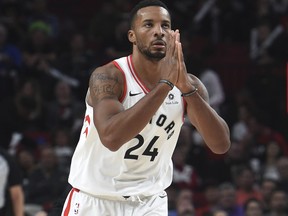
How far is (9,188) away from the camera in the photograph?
8.26 meters

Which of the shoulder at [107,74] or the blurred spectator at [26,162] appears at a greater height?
the shoulder at [107,74]

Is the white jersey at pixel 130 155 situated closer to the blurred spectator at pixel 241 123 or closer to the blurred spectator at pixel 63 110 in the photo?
the blurred spectator at pixel 63 110

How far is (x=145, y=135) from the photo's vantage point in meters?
5.72

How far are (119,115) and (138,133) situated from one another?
A: 0.21 m

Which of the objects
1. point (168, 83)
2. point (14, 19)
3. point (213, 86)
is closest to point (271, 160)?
point (213, 86)

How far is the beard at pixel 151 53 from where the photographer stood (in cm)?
556

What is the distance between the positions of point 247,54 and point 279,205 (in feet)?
17.7

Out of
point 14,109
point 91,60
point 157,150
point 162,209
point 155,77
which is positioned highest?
point 91,60

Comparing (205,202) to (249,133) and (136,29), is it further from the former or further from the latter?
(136,29)

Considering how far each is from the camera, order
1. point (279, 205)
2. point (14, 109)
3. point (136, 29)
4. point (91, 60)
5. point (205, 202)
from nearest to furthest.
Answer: point (136, 29), point (279, 205), point (205, 202), point (14, 109), point (91, 60)

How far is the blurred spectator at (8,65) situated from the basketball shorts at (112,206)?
7.79 meters

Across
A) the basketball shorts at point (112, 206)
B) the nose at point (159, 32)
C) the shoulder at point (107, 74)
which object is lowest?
the basketball shorts at point (112, 206)

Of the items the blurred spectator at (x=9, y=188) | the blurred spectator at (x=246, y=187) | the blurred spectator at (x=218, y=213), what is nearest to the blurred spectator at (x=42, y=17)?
the blurred spectator at (x=246, y=187)

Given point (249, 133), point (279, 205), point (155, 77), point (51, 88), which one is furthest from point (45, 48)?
point (155, 77)
